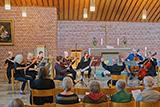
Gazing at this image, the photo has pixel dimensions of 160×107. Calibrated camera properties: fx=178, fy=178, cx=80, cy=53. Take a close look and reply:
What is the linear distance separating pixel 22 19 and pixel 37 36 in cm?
137

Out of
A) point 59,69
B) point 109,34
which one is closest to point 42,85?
point 59,69

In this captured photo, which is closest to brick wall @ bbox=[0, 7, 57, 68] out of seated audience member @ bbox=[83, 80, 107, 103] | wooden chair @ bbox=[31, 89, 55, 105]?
wooden chair @ bbox=[31, 89, 55, 105]

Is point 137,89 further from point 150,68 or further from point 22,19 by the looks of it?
point 22,19

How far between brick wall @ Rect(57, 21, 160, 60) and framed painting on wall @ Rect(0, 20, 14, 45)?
10.5ft

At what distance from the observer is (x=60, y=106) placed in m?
2.58

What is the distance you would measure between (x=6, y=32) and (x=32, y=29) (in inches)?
61.3

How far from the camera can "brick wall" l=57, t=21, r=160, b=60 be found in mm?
12688

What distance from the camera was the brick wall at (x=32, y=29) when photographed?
10.9 m

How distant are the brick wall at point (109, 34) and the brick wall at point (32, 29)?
4.80 feet

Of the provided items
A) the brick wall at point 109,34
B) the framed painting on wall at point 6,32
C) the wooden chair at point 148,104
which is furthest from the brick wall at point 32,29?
the wooden chair at point 148,104

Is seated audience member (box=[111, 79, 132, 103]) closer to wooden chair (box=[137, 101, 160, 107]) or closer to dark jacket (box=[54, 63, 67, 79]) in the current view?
wooden chair (box=[137, 101, 160, 107])

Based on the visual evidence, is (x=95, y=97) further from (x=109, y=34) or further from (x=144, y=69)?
(x=109, y=34)

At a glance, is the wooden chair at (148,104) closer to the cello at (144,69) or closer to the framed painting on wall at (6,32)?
the cello at (144,69)

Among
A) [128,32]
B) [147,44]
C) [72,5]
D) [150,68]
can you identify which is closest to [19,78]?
[150,68]
